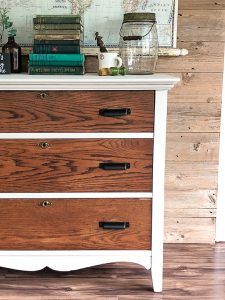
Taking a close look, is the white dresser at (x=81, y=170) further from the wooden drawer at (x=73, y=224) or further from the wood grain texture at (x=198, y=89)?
the wood grain texture at (x=198, y=89)

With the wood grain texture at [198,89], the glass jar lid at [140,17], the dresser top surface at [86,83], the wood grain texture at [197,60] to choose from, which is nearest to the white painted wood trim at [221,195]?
the wood grain texture at [198,89]

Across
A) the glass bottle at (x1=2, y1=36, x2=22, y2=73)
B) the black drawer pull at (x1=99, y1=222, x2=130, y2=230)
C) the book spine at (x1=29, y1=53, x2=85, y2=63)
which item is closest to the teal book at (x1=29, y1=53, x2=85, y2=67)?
the book spine at (x1=29, y1=53, x2=85, y2=63)

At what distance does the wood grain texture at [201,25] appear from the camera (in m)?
2.33

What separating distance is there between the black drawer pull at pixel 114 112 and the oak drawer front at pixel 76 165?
0.11 meters

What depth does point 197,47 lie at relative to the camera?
7.77ft

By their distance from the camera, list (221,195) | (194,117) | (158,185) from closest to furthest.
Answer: (158,185)
(194,117)
(221,195)

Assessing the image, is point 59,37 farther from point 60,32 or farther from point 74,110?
point 74,110

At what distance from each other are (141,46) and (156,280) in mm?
1068

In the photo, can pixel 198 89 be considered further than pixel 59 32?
Yes

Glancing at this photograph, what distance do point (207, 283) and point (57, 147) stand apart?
0.90 m

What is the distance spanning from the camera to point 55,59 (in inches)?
80.0

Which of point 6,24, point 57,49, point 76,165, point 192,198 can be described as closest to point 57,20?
point 57,49

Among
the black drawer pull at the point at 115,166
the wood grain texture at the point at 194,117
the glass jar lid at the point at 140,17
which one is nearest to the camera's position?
the black drawer pull at the point at 115,166

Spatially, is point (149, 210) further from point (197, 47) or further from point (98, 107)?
point (197, 47)
